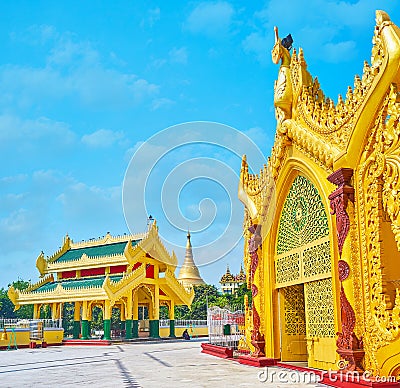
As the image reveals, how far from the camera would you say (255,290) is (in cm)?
1221

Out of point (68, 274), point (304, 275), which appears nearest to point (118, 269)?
point (68, 274)

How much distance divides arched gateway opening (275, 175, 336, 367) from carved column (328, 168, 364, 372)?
980 mm

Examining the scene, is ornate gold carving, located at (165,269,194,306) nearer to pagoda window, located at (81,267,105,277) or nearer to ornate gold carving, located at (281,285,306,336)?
pagoda window, located at (81,267,105,277)

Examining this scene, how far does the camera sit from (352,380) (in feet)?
23.5

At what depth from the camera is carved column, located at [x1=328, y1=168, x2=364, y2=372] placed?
Result: 24.6 feet

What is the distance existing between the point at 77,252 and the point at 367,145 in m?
26.2

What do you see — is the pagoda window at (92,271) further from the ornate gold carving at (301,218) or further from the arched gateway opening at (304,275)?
the ornate gold carving at (301,218)

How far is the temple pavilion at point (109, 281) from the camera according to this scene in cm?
2617

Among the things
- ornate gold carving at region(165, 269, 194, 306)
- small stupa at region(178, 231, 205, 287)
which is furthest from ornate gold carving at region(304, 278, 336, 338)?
small stupa at region(178, 231, 205, 287)

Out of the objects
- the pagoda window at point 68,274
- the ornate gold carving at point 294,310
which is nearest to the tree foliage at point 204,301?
the pagoda window at point 68,274

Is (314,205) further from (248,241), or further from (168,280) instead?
(168,280)

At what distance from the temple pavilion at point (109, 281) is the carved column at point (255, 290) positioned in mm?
14092

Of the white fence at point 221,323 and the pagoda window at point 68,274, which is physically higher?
the pagoda window at point 68,274

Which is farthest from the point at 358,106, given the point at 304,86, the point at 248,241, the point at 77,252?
the point at 77,252
